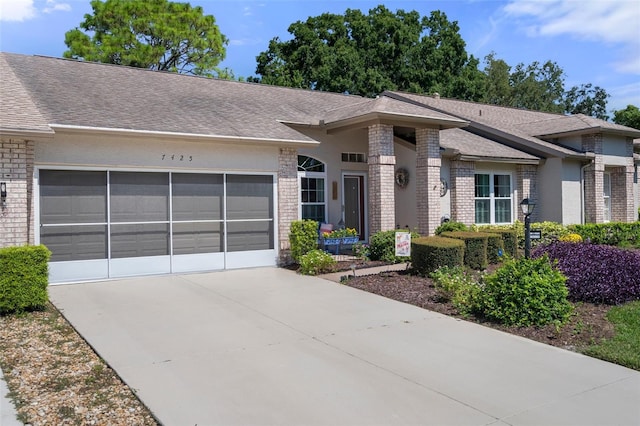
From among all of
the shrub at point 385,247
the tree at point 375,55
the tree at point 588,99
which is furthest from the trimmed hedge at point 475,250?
the tree at point 588,99

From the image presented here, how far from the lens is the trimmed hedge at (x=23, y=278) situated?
7.71 meters

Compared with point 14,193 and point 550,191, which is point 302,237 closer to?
point 14,193

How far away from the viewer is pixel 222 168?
11.7 metres

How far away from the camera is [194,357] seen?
5945 millimetres

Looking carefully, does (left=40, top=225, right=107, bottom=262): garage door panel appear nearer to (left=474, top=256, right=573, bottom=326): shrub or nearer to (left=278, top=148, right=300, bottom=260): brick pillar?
(left=278, top=148, right=300, bottom=260): brick pillar

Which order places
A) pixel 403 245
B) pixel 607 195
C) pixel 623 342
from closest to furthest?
pixel 623 342 → pixel 403 245 → pixel 607 195

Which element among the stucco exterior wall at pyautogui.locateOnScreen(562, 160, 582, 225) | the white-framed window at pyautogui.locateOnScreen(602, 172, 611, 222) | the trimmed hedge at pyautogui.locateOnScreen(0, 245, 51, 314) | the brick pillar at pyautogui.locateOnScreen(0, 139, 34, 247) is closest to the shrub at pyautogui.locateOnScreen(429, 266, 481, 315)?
the trimmed hedge at pyautogui.locateOnScreen(0, 245, 51, 314)

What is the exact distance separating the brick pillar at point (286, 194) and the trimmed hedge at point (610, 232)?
9.59 meters

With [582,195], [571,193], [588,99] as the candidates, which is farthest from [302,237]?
[588,99]

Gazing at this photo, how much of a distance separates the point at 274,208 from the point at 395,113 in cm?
382

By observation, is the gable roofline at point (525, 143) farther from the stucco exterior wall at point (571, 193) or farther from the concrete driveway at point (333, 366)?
the concrete driveway at point (333, 366)

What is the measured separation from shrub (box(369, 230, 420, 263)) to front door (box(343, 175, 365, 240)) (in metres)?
2.83

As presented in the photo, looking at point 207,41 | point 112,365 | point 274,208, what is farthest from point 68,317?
point 207,41

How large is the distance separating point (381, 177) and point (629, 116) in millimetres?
31654
